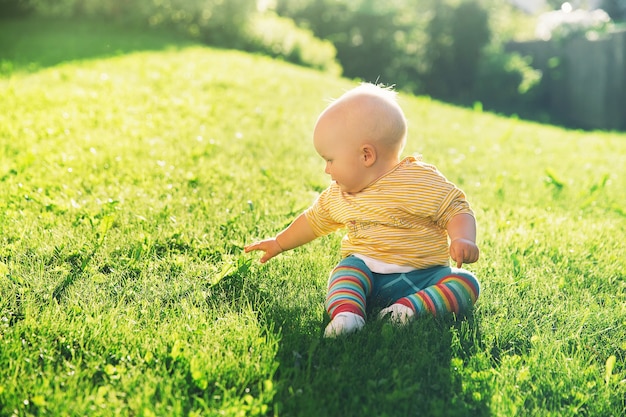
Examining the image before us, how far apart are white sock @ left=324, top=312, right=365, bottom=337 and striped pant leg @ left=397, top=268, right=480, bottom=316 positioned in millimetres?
224

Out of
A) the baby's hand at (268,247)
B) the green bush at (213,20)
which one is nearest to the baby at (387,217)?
the baby's hand at (268,247)

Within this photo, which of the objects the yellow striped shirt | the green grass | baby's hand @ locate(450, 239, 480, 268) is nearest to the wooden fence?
the green grass

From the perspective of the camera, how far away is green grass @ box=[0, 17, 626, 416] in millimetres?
2186

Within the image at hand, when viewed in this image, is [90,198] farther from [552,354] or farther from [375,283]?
[552,354]

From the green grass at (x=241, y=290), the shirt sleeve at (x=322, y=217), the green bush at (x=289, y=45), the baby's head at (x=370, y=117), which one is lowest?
the green bush at (x=289, y=45)

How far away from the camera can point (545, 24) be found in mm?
17375

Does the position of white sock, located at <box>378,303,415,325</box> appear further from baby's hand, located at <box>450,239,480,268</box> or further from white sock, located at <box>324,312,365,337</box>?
baby's hand, located at <box>450,239,480,268</box>

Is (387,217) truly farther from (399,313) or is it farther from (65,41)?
(65,41)

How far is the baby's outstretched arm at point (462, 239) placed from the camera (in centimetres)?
257

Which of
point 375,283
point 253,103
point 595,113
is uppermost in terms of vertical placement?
point 375,283

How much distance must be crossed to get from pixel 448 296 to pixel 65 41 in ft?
38.3

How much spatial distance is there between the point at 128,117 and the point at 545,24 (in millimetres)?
14010

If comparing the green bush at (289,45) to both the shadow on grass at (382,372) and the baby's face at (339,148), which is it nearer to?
the baby's face at (339,148)

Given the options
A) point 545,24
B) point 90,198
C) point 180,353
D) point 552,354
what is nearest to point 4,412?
point 180,353
